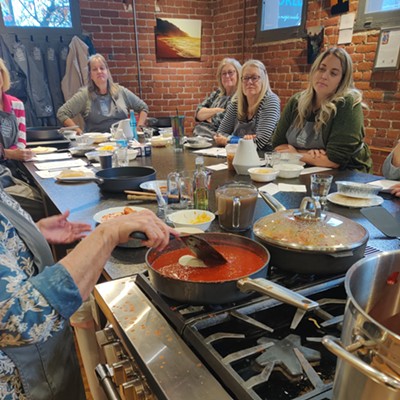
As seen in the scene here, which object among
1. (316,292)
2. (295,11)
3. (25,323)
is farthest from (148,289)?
(295,11)

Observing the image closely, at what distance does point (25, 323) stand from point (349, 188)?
1.37 m

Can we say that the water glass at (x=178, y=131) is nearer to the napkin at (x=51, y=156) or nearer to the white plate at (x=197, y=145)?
the white plate at (x=197, y=145)

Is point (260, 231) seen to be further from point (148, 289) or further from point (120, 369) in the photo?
point (120, 369)

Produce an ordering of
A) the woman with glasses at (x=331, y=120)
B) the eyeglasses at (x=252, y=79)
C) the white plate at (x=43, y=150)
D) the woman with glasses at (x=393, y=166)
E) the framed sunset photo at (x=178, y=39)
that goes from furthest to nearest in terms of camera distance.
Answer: the framed sunset photo at (x=178, y=39)
the eyeglasses at (x=252, y=79)
the white plate at (x=43, y=150)
the woman with glasses at (x=331, y=120)
the woman with glasses at (x=393, y=166)

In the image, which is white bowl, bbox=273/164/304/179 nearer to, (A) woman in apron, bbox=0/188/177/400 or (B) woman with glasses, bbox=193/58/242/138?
(A) woman in apron, bbox=0/188/177/400

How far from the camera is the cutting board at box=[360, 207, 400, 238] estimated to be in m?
1.21

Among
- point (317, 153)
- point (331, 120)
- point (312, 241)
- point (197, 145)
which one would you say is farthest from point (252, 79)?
point (312, 241)

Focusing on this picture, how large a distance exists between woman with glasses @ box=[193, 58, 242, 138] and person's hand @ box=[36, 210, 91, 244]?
2.75m

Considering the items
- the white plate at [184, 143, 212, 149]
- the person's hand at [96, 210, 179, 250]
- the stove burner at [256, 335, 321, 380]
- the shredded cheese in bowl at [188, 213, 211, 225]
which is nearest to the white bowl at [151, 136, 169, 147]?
the white plate at [184, 143, 212, 149]

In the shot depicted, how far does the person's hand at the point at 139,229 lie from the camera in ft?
2.94

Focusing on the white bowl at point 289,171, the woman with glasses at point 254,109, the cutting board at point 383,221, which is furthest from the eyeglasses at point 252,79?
the cutting board at point 383,221

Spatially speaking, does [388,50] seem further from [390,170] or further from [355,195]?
[355,195]

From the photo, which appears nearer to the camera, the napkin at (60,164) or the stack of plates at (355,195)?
the stack of plates at (355,195)

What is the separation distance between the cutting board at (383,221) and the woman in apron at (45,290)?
2.39 ft
